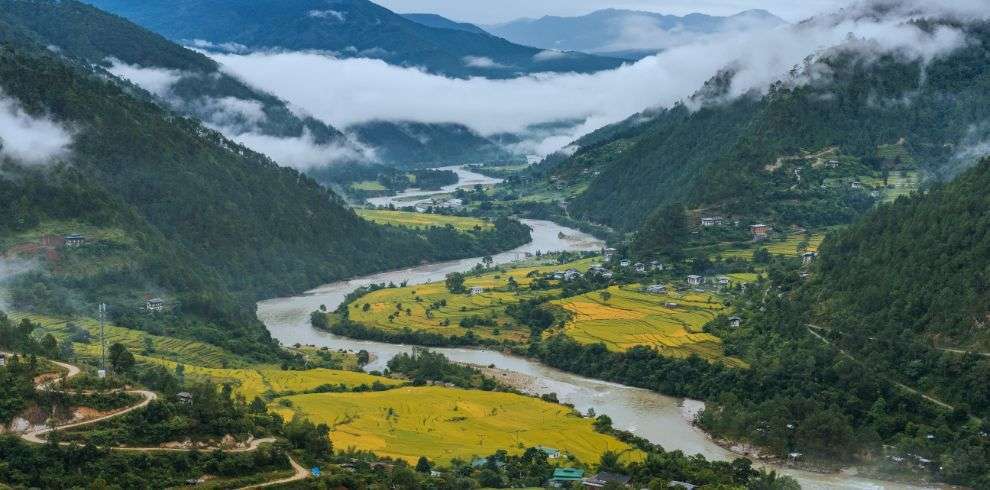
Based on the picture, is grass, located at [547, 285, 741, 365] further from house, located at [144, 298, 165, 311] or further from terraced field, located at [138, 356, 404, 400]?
house, located at [144, 298, 165, 311]

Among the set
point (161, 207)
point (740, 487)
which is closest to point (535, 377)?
point (740, 487)

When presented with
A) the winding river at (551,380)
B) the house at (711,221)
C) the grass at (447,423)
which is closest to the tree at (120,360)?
the grass at (447,423)

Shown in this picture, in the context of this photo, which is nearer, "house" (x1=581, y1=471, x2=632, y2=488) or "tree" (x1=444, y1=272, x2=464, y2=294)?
"house" (x1=581, y1=471, x2=632, y2=488)

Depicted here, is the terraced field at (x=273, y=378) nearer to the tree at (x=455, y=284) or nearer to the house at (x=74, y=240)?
the house at (x=74, y=240)

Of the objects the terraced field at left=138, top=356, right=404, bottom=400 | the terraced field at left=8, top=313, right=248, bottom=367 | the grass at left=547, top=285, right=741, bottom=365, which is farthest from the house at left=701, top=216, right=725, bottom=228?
the terraced field at left=8, top=313, right=248, bottom=367

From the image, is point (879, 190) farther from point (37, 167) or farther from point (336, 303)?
point (37, 167)

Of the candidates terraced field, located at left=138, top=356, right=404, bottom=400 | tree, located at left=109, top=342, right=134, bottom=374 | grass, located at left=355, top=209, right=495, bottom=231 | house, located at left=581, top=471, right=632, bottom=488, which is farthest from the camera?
grass, located at left=355, top=209, right=495, bottom=231

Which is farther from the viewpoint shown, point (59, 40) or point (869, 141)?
point (59, 40)
